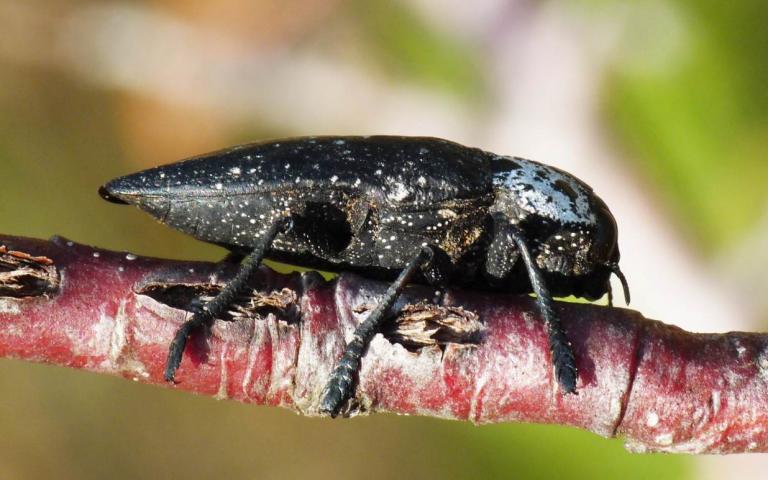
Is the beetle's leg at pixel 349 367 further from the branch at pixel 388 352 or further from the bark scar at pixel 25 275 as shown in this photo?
the bark scar at pixel 25 275

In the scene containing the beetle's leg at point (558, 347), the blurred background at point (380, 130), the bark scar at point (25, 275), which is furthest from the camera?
the blurred background at point (380, 130)

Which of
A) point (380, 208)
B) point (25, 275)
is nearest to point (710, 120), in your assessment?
point (380, 208)

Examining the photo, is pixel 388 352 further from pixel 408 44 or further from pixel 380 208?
pixel 408 44

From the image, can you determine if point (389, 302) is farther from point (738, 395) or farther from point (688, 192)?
point (688, 192)

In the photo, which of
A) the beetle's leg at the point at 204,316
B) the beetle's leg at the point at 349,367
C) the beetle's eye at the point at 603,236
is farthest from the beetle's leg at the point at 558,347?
the beetle's leg at the point at 204,316

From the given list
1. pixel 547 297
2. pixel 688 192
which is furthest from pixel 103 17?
pixel 547 297

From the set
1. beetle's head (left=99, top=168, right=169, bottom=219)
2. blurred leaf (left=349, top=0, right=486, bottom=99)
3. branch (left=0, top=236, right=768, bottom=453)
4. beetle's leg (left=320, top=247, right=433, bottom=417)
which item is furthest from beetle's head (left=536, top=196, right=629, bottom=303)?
blurred leaf (left=349, top=0, right=486, bottom=99)

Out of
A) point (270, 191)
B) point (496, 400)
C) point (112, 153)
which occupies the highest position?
point (112, 153)
